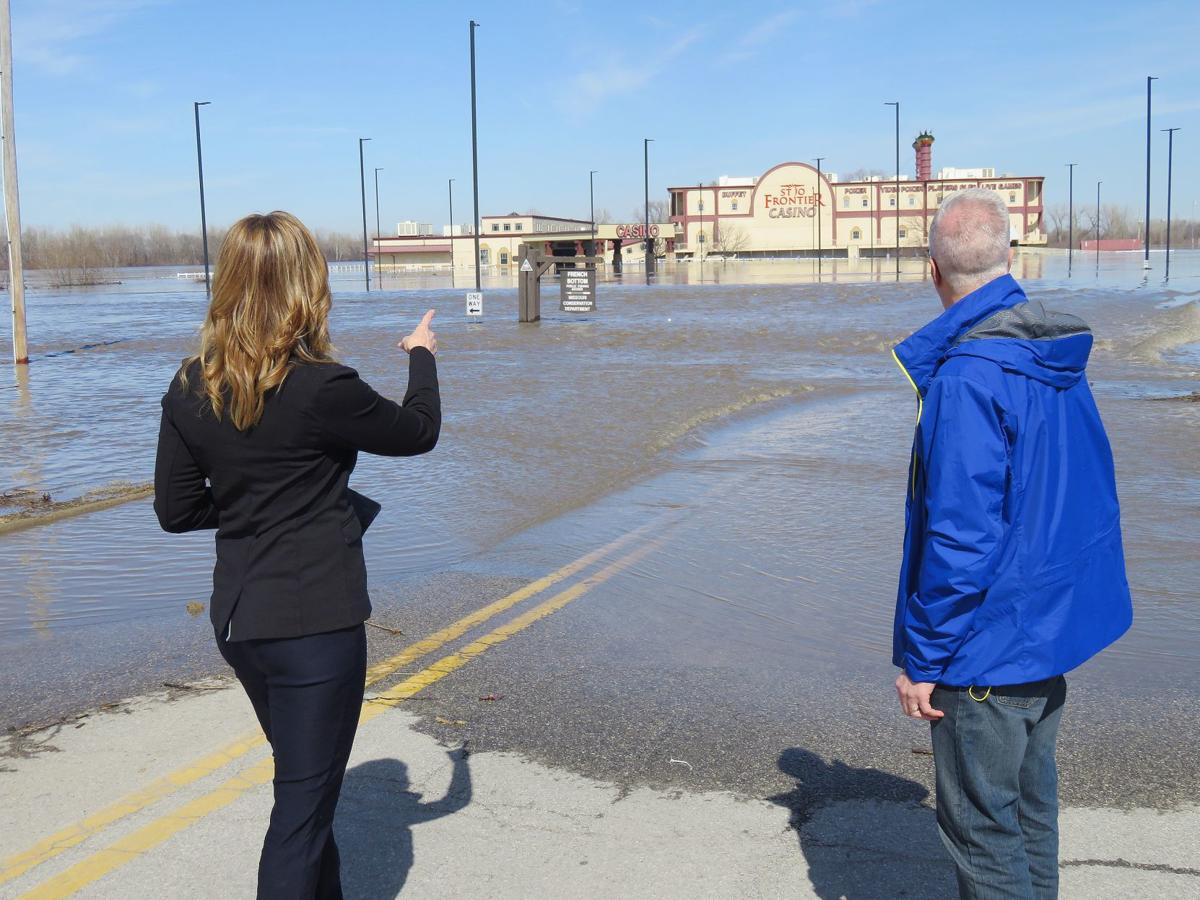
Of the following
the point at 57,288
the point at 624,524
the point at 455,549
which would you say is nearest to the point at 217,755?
the point at 455,549

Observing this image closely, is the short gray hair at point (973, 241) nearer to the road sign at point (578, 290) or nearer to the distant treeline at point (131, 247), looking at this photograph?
the road sign at point (578, 290)

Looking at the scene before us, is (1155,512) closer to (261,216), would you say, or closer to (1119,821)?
(1119,821)

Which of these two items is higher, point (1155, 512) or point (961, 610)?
point (961, 610)

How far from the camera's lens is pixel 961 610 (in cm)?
264

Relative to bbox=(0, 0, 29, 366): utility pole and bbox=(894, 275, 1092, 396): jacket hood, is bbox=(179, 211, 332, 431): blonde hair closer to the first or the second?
bbox=(894, 275, 1092, 396): jacket hood

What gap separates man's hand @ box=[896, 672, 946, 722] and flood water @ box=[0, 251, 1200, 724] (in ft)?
9.60

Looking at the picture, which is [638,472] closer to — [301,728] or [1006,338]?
[301,728]

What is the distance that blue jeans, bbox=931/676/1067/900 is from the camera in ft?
8.95

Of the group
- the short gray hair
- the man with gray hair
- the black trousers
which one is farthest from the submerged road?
the short gray hair

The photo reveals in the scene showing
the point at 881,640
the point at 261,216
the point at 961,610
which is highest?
the point at 261,216

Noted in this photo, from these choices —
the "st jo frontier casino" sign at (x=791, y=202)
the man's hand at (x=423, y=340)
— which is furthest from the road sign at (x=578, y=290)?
the "st jo frontier casino" sign at (x=791, y=202)

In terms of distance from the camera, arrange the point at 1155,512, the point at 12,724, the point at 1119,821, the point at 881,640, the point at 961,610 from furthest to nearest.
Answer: the point at 1155,512 → the point at 881,640 → the point at 12,724 → the point at 1119,821 → the point at 961,610

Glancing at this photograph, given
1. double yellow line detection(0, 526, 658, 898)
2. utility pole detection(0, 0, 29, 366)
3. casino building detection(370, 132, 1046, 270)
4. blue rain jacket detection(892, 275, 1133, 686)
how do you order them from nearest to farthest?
blue rain jacket detection(892, 275, 1133, 686) < double yellow line detection(0, 526, 658, 898) < utility pole detection(0, 0, 29, 366) < casino building detection(370, 132, 1046, 270)

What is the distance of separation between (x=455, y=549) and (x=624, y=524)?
4.32 feet
